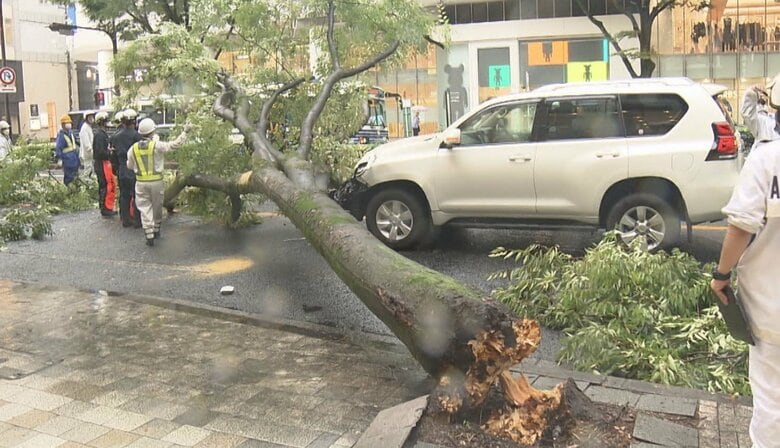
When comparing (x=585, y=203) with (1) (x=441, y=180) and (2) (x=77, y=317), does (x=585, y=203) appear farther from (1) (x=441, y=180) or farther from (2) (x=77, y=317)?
(2) (x=77, y=317)

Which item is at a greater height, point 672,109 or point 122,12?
point 122,12

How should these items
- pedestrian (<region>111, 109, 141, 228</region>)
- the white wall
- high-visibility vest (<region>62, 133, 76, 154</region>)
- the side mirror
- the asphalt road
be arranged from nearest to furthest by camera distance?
the asphalt road, the side mirror, pedestrian (<region>111, 109, 141, 228</region>), high-visibility vest (<region>62, 133, 76, 154</region>), the white wall

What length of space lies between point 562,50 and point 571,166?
22336 mm

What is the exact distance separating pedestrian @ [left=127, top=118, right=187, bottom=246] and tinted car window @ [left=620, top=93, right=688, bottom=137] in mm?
5651

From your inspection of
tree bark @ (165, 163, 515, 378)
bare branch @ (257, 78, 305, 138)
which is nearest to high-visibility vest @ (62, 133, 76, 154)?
bare branch @ (257, 78, 305, 138)

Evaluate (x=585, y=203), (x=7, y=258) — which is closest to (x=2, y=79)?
(x=7, y=258)

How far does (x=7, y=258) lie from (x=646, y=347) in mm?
7881

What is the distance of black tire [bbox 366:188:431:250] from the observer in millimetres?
9023

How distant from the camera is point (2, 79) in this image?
20.0 meters

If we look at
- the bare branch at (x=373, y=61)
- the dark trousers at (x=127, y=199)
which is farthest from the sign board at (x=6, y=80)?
the bare branch at (x=373, y=61)

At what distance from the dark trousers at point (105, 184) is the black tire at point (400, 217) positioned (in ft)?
19.2

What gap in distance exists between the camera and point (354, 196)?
9320 mm

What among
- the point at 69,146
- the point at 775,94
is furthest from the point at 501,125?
the point at 69,146

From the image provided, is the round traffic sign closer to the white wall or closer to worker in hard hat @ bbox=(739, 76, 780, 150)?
the white wall
